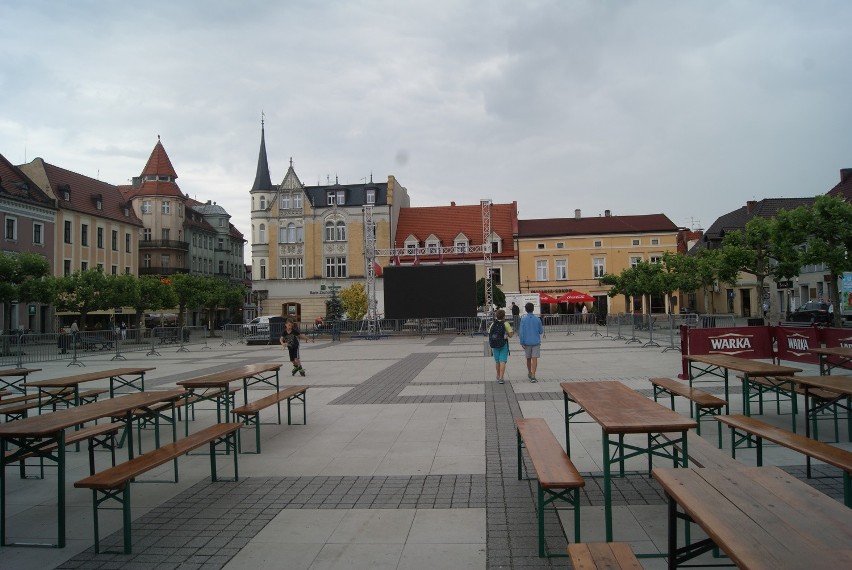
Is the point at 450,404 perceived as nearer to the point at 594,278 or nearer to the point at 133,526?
the point at 133,526

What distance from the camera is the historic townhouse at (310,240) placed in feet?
181

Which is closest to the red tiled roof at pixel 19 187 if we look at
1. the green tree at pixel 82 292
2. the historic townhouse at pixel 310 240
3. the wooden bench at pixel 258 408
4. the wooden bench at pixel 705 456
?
the green tree at pixel 82 292

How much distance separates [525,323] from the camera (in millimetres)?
14031

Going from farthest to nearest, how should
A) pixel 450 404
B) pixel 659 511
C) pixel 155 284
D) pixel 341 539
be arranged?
pixel 155 284
pixel 450 404
pixel 659 511
pixel 341 539

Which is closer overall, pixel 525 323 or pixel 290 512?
pixel 290 512

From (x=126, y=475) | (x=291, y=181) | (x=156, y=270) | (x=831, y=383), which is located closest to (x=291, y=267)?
(x=291, y=181)

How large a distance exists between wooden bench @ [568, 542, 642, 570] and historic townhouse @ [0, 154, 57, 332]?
149 feet

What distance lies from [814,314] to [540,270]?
2559cm

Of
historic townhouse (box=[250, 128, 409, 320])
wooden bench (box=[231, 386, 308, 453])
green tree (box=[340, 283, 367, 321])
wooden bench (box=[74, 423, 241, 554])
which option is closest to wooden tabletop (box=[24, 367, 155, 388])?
wooden bench (box=[231, 386, 308, 453])

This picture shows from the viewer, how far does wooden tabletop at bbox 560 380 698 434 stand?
4.29 metres

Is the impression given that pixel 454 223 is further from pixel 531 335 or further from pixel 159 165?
pixel 531 335

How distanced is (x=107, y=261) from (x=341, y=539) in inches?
2111

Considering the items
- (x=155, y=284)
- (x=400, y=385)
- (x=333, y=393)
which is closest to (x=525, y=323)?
(x=400, y=385)

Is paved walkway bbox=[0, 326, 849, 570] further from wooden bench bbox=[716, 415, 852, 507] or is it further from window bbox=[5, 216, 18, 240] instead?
window bbox=[5, 216, 18, 240]
